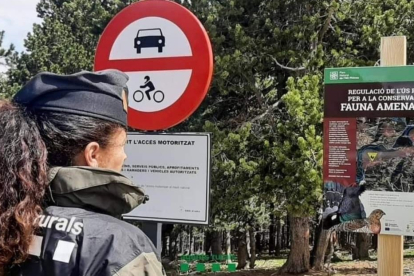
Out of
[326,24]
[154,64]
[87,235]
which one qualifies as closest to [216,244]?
[326,24]

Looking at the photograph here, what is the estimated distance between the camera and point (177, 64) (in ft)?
9.02

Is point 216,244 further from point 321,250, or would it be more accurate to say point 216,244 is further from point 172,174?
point 172,174

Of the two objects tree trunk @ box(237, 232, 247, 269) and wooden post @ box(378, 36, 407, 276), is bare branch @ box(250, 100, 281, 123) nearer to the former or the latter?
wooden post @ box(378, 36, 407, 276)

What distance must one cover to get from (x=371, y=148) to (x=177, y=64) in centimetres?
160

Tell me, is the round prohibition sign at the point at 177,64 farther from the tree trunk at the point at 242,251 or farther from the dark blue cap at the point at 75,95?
the tree trunk at the point at 242,251

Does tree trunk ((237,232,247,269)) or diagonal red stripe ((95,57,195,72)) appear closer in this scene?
diagonal red stripe ((95,57,195,72))

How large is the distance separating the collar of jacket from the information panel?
2.71 m

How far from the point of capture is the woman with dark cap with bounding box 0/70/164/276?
1026mm

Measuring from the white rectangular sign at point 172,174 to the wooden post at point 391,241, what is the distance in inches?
61.5

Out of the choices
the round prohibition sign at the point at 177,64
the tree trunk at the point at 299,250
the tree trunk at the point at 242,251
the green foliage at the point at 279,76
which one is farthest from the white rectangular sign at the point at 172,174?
the tree trunk at the point at 242,251

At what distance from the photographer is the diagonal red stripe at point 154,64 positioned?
2736mm

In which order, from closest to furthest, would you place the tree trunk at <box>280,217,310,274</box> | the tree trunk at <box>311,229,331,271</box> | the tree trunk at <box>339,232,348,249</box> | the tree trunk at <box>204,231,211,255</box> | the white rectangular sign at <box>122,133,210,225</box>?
the white rectangular sign at <box>122,133,210,225</box> < the tree trunk at <box>280,217,310,274</box> < the tree trunk at <box>311,229,331,271</box> < the tree trunk at <box>204,231,211,255</box> < the tree trunk at <box>339,232,348,249</box>

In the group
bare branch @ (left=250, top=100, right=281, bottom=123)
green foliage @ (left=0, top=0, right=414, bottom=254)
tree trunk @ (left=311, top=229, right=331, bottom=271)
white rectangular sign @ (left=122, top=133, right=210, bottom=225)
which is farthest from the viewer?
tree trunk @ (left=311, top=229, right=331, bottom=271)

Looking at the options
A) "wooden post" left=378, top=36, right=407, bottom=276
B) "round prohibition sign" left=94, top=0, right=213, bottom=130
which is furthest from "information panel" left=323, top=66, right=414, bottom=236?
"round prohibition sign" left=94, top=0, right=213, bottom=130
